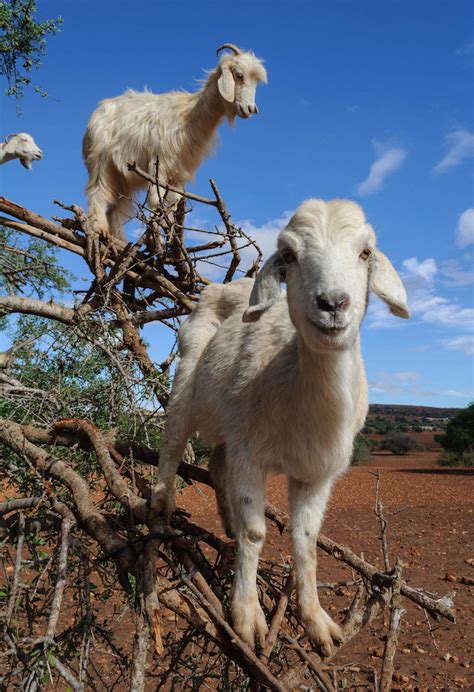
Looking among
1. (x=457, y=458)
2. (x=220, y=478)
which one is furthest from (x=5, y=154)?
(x=457, y=458)

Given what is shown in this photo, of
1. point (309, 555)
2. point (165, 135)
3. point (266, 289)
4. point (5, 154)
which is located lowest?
point (309, 555)

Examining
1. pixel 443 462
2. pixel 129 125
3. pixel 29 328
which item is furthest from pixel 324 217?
pixel 443 462

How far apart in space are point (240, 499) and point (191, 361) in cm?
112

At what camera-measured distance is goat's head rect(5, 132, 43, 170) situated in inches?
428

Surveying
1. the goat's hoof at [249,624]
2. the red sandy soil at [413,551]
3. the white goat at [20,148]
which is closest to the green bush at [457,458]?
the red sandy soil at [413,551]

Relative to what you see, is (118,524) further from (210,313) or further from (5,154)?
(5,154)

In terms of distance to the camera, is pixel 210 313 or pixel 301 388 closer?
pixel 301 388

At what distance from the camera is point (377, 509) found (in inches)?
124

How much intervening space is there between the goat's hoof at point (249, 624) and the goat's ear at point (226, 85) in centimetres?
587

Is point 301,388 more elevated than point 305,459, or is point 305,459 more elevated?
point 301,388

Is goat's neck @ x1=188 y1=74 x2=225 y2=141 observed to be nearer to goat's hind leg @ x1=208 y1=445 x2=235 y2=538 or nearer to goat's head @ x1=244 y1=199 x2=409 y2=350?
goat's hind leg @ x1=208 y1=445 x2=235 y2=538

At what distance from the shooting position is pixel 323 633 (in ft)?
8.46

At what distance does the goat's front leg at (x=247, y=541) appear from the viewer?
2.40 meters

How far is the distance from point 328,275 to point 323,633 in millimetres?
1517
